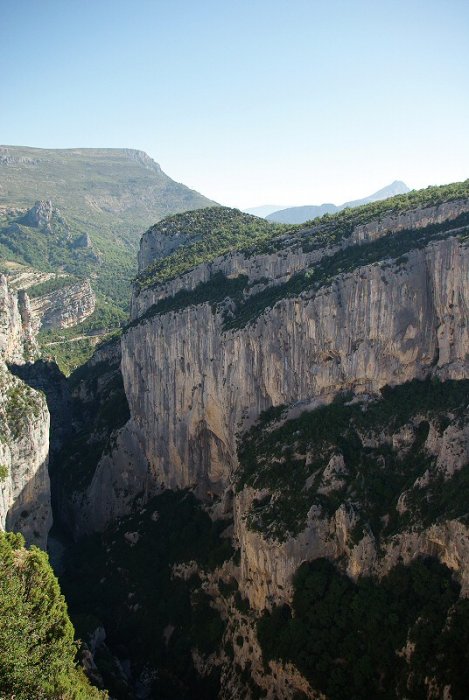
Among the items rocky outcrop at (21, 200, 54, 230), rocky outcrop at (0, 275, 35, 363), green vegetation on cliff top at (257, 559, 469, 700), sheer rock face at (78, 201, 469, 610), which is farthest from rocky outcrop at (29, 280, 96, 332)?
green vegetation on cliff top at (257, 559, 469, 700)

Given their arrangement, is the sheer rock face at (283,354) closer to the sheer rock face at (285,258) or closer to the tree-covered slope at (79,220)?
the sheer rock face at (285,258)

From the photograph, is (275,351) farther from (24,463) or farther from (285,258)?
(24,463)

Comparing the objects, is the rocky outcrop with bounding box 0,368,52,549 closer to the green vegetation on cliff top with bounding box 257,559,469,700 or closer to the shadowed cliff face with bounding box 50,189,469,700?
the shadowed cliff face with bounding box 50,189,469,700

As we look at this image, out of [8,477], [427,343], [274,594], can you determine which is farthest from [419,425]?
[8,477]

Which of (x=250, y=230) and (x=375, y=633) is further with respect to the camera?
(x=250, y=230)

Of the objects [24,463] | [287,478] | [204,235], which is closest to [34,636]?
[287,478]

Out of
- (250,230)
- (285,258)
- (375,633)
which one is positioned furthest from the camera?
(250,230)
